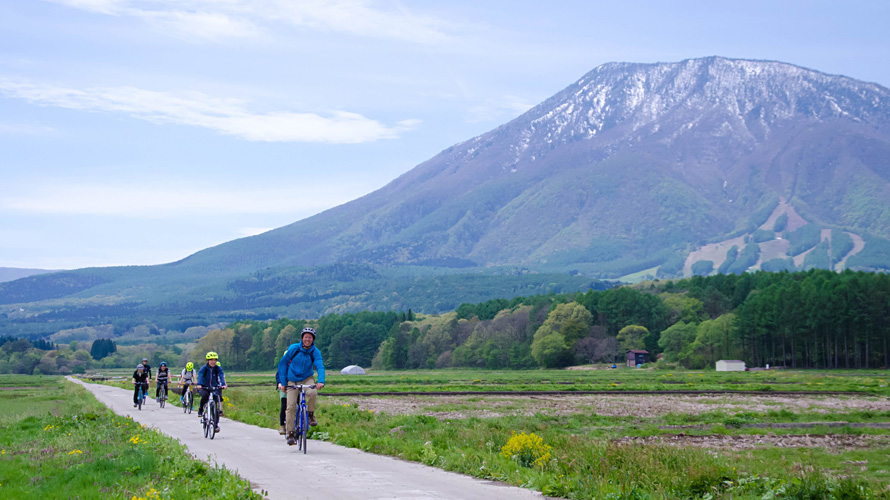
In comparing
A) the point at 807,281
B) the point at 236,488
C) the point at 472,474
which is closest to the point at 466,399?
the point at 472,474

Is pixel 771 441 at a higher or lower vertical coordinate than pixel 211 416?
lower

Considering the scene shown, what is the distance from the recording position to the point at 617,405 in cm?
4788

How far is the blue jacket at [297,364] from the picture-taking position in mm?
21906

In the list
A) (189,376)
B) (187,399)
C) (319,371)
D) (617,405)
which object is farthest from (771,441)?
(187,399)

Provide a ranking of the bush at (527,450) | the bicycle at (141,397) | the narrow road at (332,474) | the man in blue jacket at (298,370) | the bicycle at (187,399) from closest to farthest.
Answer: the narrow road at (332,474), the bush at (527,450), the man in blue jacket at (298,370), the bicycle at (187,399), the bicycle at (141,397)

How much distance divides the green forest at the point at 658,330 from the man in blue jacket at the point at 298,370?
9995 cm

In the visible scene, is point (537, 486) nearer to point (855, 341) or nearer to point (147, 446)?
point (147, 446)

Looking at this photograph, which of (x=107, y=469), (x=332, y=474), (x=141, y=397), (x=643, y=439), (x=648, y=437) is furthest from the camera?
(x=141, y=397)

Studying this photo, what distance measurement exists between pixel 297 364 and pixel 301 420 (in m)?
1.57

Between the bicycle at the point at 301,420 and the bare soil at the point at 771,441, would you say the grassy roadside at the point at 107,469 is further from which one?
the bare soil at the point at 771,441

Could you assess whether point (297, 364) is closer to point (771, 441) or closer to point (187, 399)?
point (771, 441)

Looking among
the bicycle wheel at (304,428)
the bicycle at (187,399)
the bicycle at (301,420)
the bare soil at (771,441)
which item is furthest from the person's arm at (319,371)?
the bicycle at (187,399)

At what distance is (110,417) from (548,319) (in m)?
116

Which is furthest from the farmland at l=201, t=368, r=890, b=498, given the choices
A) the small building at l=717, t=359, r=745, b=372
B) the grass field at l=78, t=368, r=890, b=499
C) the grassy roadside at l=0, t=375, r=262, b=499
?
the small building at l=717, t=359, r=745, b=372
